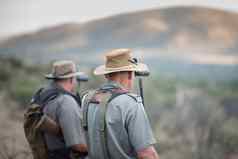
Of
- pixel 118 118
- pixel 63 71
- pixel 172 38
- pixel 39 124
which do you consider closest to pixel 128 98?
pixel 118 118

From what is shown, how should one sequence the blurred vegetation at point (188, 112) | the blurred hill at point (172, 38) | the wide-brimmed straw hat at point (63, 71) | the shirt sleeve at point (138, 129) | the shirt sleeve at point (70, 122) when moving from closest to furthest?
the shirt sleeve at point (138, 129) < the shirt sleeve at point (70, 122) < the wide-brimmed straw hat at point (63, 71) < the blurred vegetation at point (188, 112) < the blurred hill at point (172, 38)

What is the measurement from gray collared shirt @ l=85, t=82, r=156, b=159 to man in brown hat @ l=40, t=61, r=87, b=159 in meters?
0.93

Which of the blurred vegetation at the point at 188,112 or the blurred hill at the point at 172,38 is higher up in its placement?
the blurred hill at the point at 172,38

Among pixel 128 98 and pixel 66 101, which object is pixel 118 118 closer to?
pixel 128 98

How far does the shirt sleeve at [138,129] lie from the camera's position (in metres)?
3.33

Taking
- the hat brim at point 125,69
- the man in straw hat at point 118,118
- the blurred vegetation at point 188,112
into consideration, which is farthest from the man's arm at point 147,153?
the blurred vegetation at point 188,112

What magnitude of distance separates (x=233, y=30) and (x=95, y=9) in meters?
1.92

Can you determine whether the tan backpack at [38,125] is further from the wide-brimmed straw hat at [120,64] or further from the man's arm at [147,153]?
the man's arm at [147,153]

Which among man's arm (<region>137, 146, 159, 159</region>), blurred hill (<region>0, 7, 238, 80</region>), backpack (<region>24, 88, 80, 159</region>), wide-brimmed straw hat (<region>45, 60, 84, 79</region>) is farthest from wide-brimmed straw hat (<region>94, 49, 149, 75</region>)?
blurred hill (<region>0, 7, 238, 80</region>)

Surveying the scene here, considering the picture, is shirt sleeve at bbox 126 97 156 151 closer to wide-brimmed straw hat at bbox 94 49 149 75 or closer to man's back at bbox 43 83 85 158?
wide-brimmed straw hat at bbox 94 49 149 75

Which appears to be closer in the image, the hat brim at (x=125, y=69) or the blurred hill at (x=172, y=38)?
the hat brim at (x=125, y=69)

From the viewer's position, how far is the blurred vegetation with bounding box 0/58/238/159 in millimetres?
8695

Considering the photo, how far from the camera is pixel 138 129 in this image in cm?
333

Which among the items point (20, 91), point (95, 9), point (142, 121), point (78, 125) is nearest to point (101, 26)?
point (95, 9)
